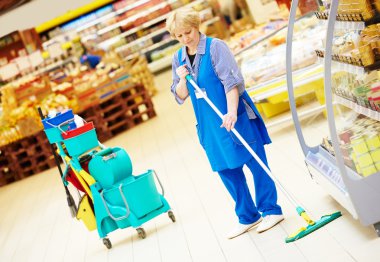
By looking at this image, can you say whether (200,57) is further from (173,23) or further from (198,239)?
(198,239)

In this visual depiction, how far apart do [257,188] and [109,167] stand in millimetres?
1457

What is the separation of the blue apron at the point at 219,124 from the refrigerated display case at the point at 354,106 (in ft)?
1.38

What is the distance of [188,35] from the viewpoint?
4.69 metres

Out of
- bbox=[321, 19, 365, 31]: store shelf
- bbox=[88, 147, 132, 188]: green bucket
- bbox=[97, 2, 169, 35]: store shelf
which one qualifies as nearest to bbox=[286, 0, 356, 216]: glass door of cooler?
bbox=[321, 19, 365, 31]: store shelf

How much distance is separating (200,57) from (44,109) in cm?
791

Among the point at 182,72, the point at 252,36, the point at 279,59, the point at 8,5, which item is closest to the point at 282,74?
the point at 279,59

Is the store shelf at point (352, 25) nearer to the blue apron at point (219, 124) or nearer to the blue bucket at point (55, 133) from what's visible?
the blue apron at point (219, 124)

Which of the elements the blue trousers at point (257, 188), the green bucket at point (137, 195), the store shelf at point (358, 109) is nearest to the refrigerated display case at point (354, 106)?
the store shelf at point (358, 109)

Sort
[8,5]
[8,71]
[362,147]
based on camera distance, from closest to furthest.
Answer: [362,147], [8,5], [8,71]

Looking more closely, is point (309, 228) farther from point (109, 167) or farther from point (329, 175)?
point (109, 167)

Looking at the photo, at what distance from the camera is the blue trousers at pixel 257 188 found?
4930 millimetres

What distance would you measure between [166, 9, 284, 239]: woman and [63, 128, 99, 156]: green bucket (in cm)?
137

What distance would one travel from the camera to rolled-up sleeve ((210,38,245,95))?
468 cm

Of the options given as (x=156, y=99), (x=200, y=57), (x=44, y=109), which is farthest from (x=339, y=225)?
(x=156, y=99)
